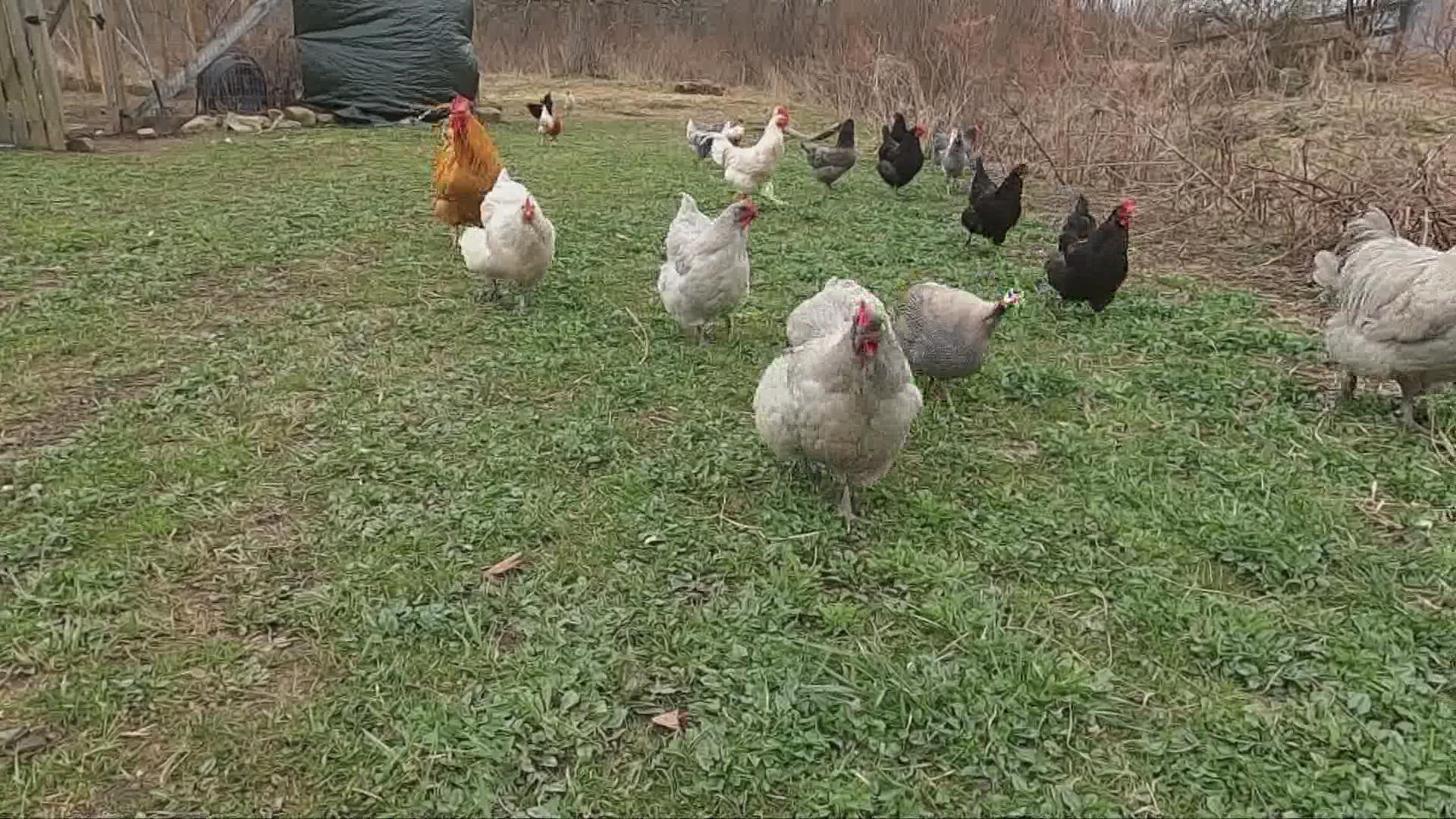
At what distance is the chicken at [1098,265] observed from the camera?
5.74m

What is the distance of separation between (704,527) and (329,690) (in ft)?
4.74

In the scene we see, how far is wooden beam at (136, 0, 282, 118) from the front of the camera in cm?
1308

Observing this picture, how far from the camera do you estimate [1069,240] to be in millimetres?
6512

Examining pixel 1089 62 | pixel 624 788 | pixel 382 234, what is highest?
pixel 1089 62

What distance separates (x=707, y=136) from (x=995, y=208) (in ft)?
17.6

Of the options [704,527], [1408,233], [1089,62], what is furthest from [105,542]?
[1089,62]

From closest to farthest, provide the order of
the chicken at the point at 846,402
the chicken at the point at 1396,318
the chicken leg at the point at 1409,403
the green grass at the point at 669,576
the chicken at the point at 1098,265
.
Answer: the green grass at the point at 669,576 → the chicken at the point at 846,402 → the chicken at the point at 1396,318 → the chicken leg at the point at 1409,403 → the chicken at the point at 1098,265

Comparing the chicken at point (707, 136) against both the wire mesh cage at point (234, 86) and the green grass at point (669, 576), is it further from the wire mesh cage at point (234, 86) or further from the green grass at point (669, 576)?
the wire mesh cage at point (234, 86)

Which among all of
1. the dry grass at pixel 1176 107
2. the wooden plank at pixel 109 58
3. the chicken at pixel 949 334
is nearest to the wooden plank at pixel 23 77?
the wooden plank at pixel 109 58

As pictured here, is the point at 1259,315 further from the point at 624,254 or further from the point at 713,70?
the point at 713,70

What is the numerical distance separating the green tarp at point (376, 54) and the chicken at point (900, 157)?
808cm

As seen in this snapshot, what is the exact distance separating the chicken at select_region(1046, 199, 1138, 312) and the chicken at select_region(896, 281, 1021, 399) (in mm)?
1386

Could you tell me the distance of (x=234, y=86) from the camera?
1398 centimetres

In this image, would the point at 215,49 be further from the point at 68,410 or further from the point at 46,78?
the point at 68,410
